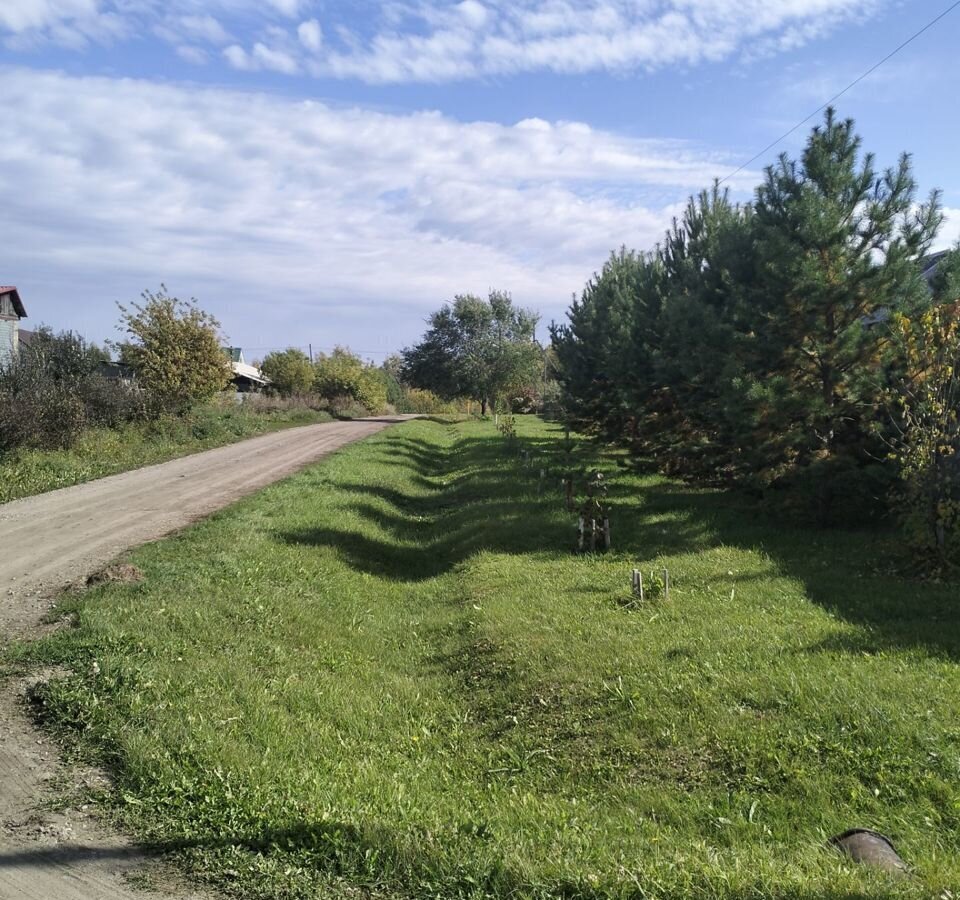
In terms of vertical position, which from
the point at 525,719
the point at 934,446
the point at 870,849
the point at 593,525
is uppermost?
the point at 934,446

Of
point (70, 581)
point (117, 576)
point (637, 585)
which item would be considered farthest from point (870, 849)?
point (70, 581)

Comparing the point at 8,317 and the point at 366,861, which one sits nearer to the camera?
the point at 366,861

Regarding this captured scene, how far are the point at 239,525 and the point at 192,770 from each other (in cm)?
788

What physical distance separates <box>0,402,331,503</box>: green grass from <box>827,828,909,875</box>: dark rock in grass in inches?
589

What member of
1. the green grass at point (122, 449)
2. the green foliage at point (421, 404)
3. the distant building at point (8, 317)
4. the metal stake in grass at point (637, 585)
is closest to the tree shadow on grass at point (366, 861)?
the metal stake in grass at point (637, 585)

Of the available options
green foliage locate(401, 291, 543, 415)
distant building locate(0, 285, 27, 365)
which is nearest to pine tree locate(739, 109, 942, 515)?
distant building locate(0, 285, 27, 365)

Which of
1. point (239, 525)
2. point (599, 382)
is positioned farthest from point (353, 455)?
point (239, 525)

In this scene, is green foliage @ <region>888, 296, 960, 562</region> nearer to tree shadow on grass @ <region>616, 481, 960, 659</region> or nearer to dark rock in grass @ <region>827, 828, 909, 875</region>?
tree shadow on grass @ <region>616, 481, 960, 659</region>

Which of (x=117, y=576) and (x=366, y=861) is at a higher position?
(x=117, y=576)

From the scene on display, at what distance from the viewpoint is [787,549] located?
1126 centimetres

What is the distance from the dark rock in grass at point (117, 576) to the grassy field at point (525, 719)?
0.30 metres

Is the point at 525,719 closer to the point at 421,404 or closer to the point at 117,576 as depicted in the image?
the point at 117,576

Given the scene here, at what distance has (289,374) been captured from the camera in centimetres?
6091

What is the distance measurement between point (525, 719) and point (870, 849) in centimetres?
280
